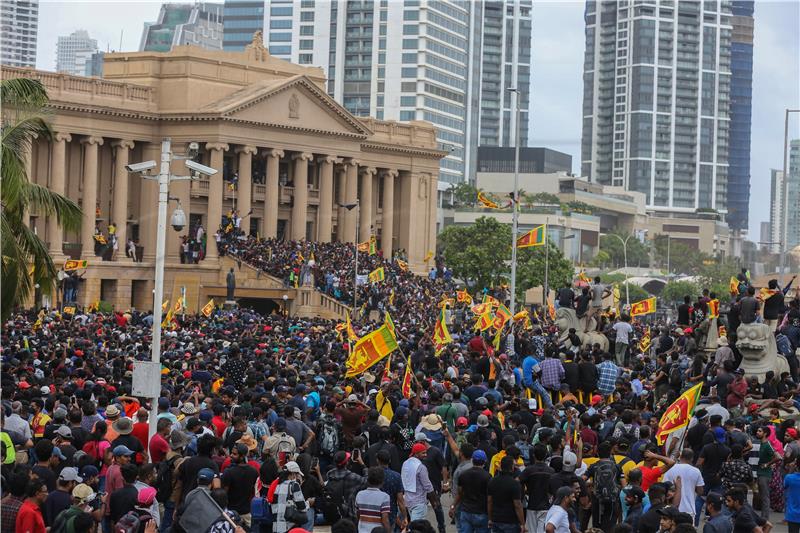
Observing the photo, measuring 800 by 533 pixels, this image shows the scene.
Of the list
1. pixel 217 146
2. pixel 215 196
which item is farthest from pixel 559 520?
pixel 217 146

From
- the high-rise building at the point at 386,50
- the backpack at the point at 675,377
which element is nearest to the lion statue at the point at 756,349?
the backpack at the point at 675,377

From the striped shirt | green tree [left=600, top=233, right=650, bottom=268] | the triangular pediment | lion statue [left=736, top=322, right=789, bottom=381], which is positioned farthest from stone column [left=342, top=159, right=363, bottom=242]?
green tree [left=600, top=233, right=650, bottom=268]

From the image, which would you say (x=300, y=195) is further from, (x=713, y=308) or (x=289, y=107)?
(x=713, y=308)

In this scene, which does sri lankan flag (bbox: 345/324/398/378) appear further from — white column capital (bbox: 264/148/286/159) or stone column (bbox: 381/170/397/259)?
stone column (bbox: 381/170/397/259)

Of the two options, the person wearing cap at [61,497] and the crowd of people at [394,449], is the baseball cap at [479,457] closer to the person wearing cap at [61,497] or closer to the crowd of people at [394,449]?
the crowd of people at [394,449]

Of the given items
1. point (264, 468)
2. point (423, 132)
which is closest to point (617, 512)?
point (264, 468)

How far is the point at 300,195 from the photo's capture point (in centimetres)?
7925

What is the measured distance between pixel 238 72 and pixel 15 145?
51.8 m

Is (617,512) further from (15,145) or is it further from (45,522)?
(15,145)

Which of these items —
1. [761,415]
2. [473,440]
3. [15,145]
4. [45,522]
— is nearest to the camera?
[45,522]

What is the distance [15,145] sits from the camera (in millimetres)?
28141

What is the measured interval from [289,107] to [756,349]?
170ft

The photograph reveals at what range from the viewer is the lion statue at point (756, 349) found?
28.4m

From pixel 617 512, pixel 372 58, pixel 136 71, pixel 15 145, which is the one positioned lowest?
pixel 617 512
